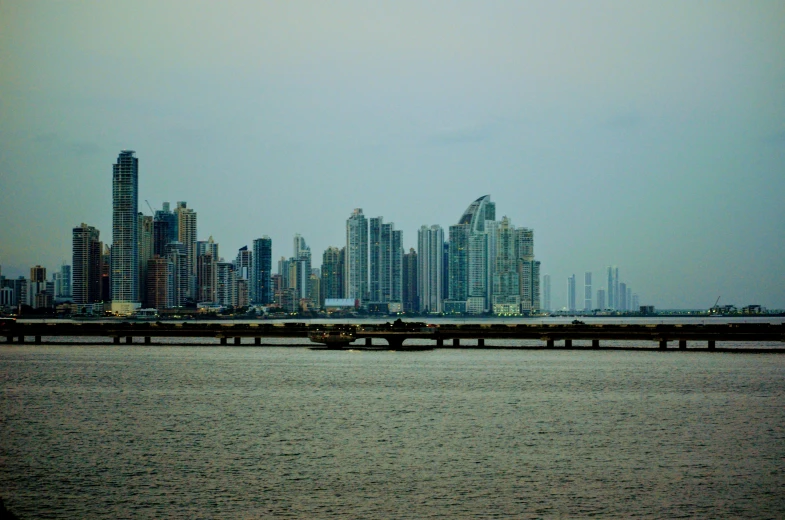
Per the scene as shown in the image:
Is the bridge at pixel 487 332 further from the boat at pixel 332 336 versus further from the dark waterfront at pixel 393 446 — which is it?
the dark waterfront at pixel 393 446

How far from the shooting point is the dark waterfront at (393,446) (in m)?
30.9

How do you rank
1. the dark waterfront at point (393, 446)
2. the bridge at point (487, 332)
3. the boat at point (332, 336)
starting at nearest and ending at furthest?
1. the dark waterfront at point (393, 446)
2. the bridge at point (487, 332)
3. the boat at point (332, 336)

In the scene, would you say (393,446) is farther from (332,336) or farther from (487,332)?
(332,336)

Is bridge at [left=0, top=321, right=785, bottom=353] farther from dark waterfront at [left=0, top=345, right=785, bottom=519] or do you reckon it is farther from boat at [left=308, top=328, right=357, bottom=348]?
dark waterfront at [left=0, top=345, right=785, bottom=519]

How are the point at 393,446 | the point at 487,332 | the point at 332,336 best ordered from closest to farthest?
1. the point at 393,446
2. the point at 487,332
3. the point at 332,336

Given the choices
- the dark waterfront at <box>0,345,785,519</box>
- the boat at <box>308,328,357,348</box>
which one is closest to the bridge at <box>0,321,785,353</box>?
the boat at <box>308,328,357,348</box>

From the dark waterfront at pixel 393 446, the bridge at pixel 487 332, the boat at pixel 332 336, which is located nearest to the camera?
the dark waterfront at pixel 393 446

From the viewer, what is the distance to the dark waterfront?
101 feet

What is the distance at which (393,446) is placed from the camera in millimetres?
42094

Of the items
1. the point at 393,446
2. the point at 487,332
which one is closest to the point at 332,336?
the point at 487,332

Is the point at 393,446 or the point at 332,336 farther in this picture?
the point at 332,336

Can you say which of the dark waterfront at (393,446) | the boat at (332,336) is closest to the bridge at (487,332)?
the boat at (332,336)

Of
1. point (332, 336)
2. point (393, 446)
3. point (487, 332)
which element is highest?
point (487, 332)

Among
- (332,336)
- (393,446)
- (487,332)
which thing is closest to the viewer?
(393,446)
